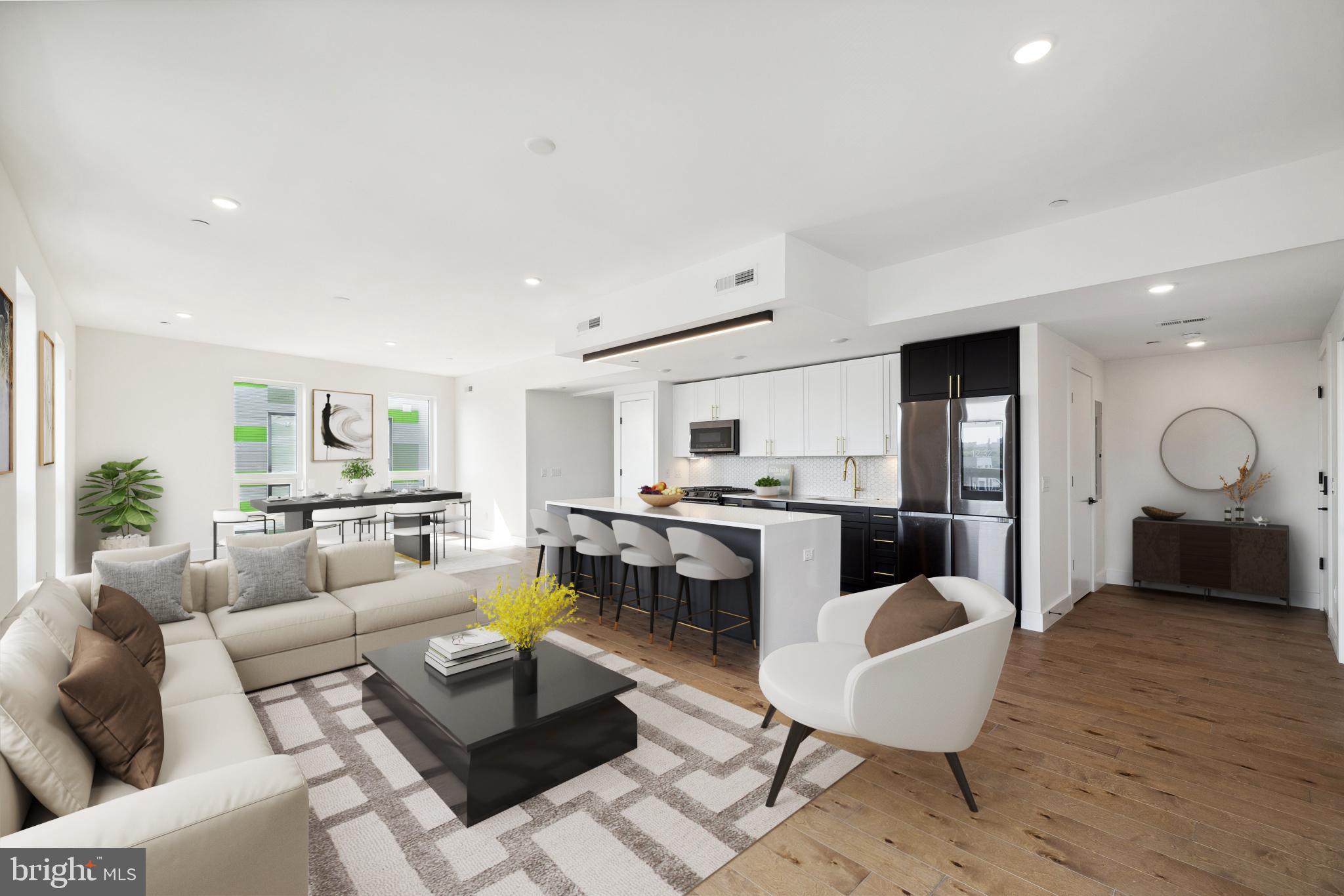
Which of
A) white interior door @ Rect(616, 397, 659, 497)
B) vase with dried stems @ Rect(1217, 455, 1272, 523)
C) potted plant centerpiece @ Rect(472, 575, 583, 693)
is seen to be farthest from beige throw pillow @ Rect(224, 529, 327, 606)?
vase with dried stems @ Rect(1217, 455, 1272, 523)

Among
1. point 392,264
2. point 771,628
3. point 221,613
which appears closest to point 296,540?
point 221,613

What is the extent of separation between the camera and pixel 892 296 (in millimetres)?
4434

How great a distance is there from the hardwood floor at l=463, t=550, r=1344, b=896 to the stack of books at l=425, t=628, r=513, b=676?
1.18m

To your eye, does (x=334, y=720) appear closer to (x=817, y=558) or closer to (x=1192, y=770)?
(x=817, y=558)

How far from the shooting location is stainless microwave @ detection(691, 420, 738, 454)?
6957 mm

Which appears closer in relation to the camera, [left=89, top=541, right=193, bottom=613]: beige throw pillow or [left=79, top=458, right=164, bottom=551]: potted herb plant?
[left=89, top=541, right=193, bottom=613]: beige throw pillow

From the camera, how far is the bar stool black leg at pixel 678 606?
154 inches

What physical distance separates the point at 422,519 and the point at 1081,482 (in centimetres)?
676

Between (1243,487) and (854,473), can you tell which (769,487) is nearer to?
(854,473)

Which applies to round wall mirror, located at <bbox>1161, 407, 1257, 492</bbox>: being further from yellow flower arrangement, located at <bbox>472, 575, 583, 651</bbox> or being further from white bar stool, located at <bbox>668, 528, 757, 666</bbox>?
yellow flower arrangement, located at <bbox>472, 575, 583, 651</bbox>

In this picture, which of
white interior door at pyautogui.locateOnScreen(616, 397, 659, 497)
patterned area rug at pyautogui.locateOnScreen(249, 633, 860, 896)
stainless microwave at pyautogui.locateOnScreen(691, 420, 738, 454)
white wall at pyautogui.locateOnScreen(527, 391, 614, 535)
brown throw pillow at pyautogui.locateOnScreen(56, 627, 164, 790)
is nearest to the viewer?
brown throw pillow at pyautogui.locateOnScreen(56, 627, 164, 790)

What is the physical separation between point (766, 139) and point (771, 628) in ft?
9.00

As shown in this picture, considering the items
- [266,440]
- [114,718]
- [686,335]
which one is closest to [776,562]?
[686,335]

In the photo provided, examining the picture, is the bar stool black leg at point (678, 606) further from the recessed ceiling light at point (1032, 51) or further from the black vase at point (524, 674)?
the recessed ceiling light at point (1032, 51)
